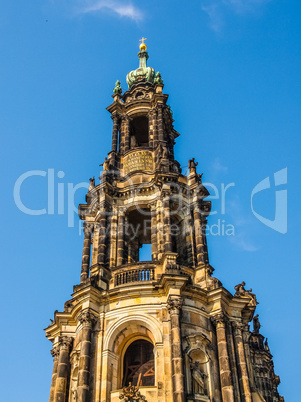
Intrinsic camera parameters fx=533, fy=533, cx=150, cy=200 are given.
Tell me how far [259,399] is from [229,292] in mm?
4821

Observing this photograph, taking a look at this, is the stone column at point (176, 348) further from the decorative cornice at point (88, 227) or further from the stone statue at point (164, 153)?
the stone statue at point (164, 153)

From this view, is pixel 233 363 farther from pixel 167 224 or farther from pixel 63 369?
pixel 63 369

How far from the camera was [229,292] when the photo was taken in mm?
24969

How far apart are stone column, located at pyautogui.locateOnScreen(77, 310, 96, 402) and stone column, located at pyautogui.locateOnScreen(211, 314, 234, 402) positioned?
555 cm

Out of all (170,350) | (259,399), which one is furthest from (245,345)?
(170,350)

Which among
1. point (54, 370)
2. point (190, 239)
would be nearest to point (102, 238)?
point (190, 239)

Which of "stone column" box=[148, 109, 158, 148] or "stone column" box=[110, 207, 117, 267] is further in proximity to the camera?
"stone column" box=[148, 109, 158, 148]

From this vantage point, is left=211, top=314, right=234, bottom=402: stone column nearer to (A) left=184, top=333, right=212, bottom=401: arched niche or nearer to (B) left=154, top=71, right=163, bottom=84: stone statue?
(A) left=184, top=333, right=212, bottom=401: arched niche

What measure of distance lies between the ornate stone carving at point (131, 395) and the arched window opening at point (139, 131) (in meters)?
18.6

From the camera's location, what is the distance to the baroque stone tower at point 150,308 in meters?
22.2

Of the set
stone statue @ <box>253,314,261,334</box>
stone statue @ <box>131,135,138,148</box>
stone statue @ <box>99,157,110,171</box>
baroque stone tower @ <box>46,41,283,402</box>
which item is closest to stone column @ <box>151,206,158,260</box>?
baroque stone tower @ <box>46,41,283,402</box>

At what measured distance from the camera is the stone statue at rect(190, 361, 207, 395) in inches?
867

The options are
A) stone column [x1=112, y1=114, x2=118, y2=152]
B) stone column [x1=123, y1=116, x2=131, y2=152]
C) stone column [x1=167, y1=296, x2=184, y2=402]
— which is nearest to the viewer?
stone column [x1=167, y1=296, x2=184, y2=402]

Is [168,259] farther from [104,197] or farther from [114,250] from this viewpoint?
[104,197]
